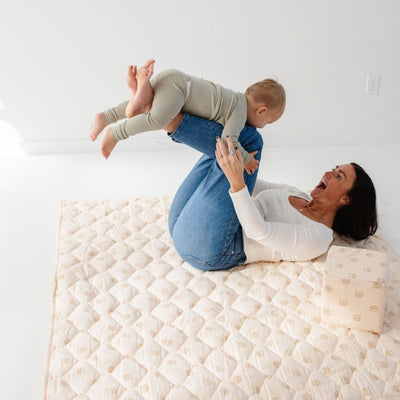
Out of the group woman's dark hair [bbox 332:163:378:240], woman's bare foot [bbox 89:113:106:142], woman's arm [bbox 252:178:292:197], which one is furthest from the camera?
woman's arm [bbox 252:178:292:197]

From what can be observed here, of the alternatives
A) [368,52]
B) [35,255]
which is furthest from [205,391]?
[368,52]

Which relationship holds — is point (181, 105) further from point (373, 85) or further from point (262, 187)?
point (373, 85)

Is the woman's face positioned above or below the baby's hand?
below

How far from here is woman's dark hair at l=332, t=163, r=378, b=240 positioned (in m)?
2.08

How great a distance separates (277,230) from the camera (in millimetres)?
1929

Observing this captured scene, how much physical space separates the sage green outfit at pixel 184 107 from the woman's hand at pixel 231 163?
3 cm

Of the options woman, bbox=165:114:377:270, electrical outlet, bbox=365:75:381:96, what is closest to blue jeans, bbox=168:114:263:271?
woman, bbox=165:114:377:270

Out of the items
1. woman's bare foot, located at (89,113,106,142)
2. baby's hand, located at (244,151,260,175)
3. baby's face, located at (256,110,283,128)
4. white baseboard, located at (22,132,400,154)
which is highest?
woman's bare foot, located at (89,113,106,142)

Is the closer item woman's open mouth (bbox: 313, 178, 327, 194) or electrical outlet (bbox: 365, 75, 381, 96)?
woman's open mouth (bbox: 313, 178, 327, 194)

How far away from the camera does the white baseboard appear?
10.8 feet

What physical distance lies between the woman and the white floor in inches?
17.6

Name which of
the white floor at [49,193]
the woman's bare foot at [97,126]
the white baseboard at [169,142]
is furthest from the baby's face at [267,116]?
the white baseboard at [169,142]

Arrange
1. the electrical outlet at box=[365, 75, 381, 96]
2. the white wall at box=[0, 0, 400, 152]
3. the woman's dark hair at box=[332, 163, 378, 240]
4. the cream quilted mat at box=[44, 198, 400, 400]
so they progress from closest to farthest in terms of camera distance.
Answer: the cream quilted mat at box=[44, 198, 400, 400]
the woman's dark hair at box=[332, 163, 378, 240]
the white wall at box=[0, 0, 400, 152]
the electrical outlet at box=[365, 75, 381, 96]

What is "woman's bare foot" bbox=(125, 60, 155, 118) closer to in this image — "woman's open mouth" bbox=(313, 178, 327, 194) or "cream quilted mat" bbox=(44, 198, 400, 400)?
"cream quilted mat" bbox=(44, 198, 400, 400)
